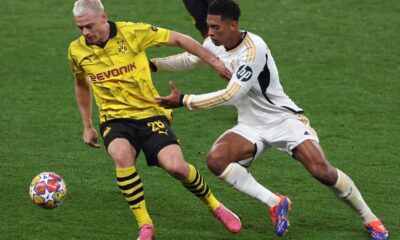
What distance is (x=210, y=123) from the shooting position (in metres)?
12.3

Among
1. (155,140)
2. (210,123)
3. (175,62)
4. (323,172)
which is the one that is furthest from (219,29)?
(210,123)

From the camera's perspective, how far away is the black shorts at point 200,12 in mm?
11611

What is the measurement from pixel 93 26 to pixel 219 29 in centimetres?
109

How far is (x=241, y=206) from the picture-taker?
30.5 feet

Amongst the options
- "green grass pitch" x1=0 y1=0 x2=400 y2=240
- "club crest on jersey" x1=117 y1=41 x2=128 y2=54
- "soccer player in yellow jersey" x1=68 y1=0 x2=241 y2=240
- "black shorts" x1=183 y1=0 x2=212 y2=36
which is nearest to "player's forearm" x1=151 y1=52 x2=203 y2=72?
"soccer player in yellow jersey" x1=68 y1=0 x2=241 y2=240

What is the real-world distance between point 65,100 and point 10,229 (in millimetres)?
5020

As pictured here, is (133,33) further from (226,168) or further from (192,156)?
(192,156)

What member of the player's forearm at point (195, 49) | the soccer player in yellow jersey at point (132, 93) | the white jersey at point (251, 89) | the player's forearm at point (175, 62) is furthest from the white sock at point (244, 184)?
the player's forearm at point (175, 62)

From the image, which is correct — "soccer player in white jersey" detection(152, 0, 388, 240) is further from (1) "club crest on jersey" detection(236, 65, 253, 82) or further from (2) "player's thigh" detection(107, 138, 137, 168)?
(2) "player's thigh" detection(107, 138, 137, 168)

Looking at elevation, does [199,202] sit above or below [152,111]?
below

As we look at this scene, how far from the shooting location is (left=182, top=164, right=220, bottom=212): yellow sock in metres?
8.29

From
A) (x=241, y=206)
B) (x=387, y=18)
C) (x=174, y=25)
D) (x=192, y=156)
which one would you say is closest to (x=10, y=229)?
(x=241, y=206)

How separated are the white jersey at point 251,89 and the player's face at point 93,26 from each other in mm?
968

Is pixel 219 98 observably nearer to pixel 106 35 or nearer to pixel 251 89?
pixel 251 89
